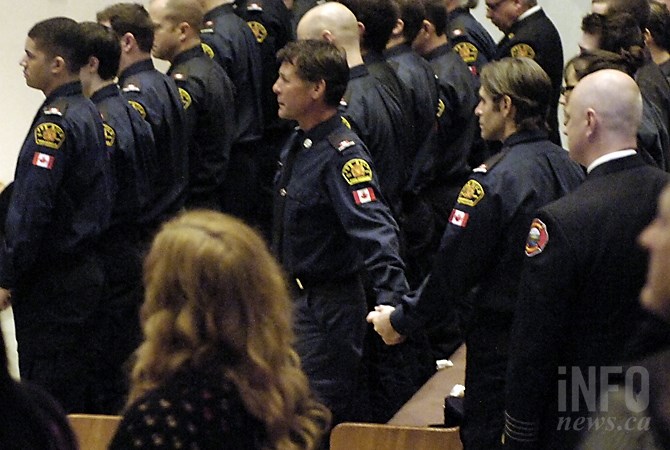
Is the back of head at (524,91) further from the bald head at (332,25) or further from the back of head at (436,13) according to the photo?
the back of head at (436,13)

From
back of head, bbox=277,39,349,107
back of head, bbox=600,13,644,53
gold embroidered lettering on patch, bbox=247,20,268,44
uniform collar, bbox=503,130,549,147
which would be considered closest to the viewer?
uniform collar, bbox=503,130,549,147

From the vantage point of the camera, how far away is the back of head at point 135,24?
203 inches

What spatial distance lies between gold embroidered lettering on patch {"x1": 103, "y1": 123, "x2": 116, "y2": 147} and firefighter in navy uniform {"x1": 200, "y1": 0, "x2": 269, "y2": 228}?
1.12 m

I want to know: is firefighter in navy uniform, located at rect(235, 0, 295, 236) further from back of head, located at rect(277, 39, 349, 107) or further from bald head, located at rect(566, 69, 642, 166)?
bald head, located at rect(566, 69, 642, 166)

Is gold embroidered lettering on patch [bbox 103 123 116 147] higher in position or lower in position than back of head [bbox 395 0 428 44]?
lower

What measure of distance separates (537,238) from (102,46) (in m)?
2.19

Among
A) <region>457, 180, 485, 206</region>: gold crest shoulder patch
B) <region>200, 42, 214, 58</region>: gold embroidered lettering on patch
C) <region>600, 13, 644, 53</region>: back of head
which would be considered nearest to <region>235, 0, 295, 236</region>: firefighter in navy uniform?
<region>200, 42, 214, 58</region>: gold embroidered lettering on patch

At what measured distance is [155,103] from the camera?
5.12 meters

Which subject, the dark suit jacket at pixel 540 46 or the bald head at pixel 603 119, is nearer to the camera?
Answer: the bald head at pixel 603 119

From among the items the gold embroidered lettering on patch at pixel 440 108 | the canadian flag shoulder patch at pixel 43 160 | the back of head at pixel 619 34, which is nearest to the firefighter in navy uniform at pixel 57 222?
the canadian flag shoulder patch at pixel 43 160

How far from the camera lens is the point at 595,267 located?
3039mm

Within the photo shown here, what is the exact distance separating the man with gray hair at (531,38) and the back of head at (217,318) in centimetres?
379

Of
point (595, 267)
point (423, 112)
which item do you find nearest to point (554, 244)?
point (595, 267)

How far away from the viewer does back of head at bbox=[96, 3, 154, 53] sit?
5145 mm
